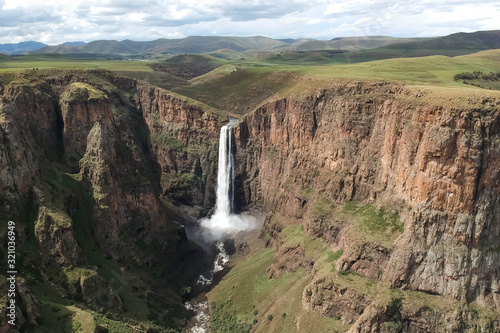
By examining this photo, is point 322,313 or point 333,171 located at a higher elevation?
point 333,171

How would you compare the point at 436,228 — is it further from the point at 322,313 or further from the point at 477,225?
the point at 322,313

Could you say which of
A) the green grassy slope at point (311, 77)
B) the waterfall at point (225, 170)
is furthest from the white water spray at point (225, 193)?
the green grassy slope at point (311, 77)

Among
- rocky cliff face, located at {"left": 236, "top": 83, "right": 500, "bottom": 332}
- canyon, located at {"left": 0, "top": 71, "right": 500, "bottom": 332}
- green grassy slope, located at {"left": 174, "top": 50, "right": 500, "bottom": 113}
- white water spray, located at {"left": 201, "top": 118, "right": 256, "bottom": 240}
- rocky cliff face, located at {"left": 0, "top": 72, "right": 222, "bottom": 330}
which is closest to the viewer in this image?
rocky cliff face, located at {"left": 236, "top": 83, "right": 500, "bottom": 332}

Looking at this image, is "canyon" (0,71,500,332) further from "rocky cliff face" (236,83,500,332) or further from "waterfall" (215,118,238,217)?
"waterfall" (215,118,238,217)

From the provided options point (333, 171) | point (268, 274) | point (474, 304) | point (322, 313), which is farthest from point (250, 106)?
point (474, 304)

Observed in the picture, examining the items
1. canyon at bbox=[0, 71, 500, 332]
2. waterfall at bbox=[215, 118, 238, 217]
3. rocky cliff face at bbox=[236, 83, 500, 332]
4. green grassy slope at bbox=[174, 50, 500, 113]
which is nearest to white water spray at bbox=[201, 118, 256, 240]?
waterfall at bbox=[215, 118, 238, 217]

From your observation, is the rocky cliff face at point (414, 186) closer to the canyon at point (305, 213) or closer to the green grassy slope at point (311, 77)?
the canyon at point (305, 213)


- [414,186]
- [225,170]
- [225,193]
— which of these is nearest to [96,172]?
[225,193]
